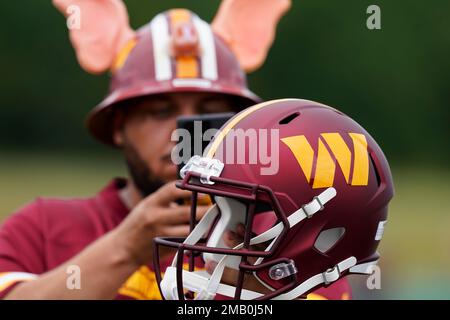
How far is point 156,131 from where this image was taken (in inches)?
129

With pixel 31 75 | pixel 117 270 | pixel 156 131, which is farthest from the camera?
pixel 31 75

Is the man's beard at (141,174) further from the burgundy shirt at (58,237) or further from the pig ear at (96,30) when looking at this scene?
the pig ear at (96,30)

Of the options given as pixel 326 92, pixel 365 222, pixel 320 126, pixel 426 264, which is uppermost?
pixel 320 126

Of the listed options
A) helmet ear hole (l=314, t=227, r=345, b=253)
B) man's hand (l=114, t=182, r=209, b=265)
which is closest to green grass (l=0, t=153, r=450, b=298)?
man's hand (l=114, t=182, r=209, b=265)

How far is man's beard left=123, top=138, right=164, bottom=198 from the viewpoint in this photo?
3.27 meters

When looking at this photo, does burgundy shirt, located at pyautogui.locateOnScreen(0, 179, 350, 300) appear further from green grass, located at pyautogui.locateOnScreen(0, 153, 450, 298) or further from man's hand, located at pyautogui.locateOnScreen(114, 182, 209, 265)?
green grass, located at pyautogui.locateOnScreen(0, 153, 450, 298)

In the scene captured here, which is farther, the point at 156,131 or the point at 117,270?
the point at 156,131

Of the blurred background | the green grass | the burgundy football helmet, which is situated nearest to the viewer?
the burgundy football helmet

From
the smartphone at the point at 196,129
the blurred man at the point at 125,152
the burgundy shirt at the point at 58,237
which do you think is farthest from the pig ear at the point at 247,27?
the smartphone at the point at 196,129

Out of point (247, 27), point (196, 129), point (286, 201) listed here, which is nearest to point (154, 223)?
point (196, 129)

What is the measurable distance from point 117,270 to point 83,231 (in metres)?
0.50

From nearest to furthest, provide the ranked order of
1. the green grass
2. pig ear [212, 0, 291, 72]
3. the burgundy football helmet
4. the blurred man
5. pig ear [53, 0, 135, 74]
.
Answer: the burgundy football helmet → the blurred man → pig ear [53, 0, 135, 74] → pig ear [212, 0, 291, 72] → the green grass
